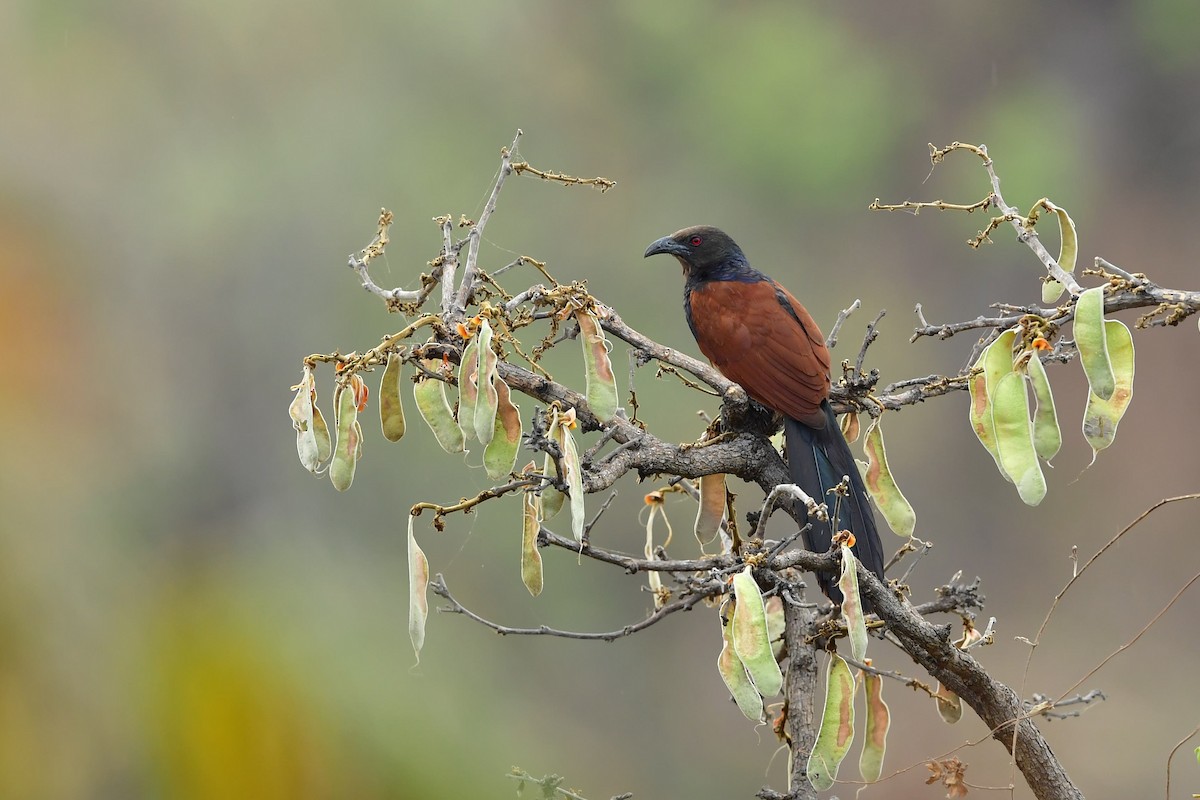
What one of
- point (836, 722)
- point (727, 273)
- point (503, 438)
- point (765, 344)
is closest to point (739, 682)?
point (836, 722)

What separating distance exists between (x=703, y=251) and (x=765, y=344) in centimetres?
36

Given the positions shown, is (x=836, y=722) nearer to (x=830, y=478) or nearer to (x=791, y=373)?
(x=830, y=478)

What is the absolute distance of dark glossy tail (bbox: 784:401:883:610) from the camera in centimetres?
143

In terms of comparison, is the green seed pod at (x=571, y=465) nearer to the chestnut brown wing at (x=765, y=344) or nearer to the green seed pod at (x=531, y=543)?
the green seed pod at (x=531, y=543)

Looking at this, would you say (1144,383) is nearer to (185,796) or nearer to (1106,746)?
(1106,746)

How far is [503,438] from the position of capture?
3.62 feet

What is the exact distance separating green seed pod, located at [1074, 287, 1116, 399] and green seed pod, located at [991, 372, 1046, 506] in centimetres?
6

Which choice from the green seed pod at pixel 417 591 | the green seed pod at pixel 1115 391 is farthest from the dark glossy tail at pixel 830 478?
the green seed pod at pixel 417 591

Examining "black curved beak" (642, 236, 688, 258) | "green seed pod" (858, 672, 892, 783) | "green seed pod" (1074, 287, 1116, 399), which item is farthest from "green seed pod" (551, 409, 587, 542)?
"black curved beak" (642, 236, 688, 258)

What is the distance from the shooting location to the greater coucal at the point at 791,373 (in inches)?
57.5

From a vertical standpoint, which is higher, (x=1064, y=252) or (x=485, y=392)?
(x=1064, y=252)

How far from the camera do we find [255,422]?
391cm

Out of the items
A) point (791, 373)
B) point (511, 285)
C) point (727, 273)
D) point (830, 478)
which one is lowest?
point (830, 478)

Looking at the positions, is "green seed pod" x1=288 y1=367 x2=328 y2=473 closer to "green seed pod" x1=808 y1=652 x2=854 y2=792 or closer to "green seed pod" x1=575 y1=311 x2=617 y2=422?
"green seed pod" x1=575 y1=311 x2=617 y2=422
